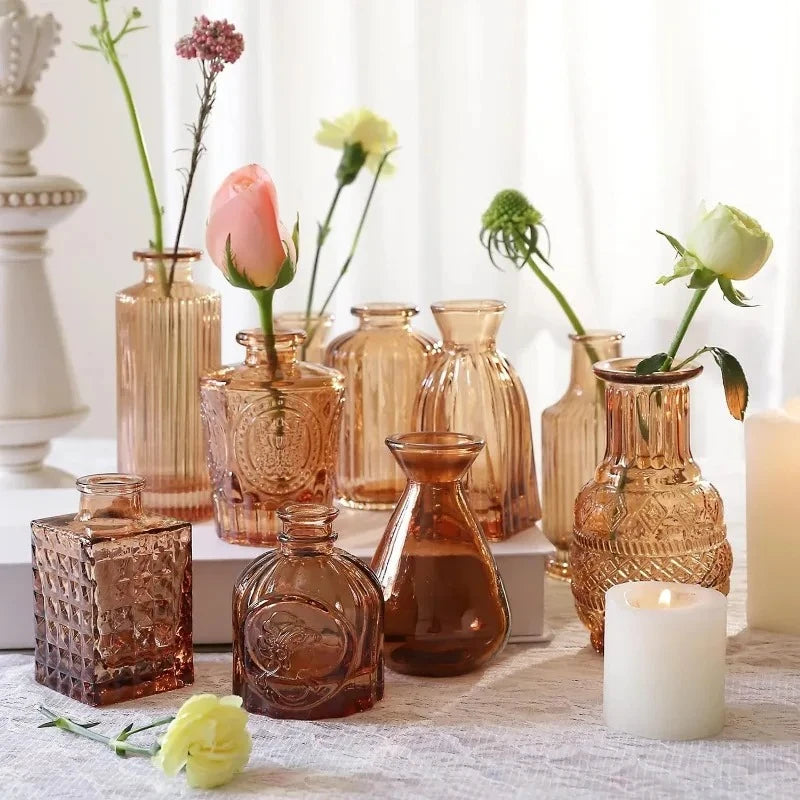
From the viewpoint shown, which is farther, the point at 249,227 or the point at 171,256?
the point at 171,256

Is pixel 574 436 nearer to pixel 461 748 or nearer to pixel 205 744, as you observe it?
pixel 461 748

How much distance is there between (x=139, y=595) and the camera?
80cm

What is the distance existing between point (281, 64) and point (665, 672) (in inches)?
46.6

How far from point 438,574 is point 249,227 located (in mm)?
239

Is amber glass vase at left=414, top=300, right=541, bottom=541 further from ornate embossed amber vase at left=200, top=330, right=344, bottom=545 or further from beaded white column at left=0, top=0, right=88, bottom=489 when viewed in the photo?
beaded white column at left=0, top=0, right=88, bottom=489

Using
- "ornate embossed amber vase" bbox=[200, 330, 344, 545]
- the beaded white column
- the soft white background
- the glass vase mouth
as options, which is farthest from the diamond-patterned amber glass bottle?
the soft white background

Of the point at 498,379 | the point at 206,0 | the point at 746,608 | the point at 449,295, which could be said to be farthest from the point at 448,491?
the point at 206,0

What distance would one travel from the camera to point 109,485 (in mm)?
807

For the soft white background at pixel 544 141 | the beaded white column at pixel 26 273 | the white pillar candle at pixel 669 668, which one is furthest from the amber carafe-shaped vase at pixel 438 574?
the soft white background at pixel 544 141

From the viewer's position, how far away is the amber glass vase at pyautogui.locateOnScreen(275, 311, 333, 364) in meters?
1.10

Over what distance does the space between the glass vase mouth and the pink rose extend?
0.46ft

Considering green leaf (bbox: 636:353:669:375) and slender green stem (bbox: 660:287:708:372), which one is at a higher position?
slender green stem (bbox: 660:287:708:372)

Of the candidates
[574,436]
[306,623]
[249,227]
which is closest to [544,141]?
[574,436]

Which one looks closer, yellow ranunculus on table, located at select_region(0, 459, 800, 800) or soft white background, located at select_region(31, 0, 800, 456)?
yellow ranunculus on table, located at select_region(0, 459, 800, 800)
